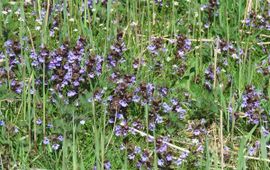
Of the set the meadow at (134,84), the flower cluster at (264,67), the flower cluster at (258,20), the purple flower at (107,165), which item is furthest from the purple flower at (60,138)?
the flower cluster at (258,20)

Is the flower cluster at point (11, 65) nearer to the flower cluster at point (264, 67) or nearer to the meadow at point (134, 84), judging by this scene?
the meadow at point (134, 84)

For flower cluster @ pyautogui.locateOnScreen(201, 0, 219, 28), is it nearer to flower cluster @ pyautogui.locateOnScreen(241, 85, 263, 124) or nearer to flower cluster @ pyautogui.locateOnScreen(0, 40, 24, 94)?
flower cluster @ pyautogui.locateOnScreen(241, 85, 263, 124)

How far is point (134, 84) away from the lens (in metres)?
3.63

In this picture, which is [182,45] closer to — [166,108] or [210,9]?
[210,9]

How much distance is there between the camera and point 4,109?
345cm

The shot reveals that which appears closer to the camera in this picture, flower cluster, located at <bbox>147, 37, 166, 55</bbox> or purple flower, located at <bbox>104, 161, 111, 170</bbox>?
purple flower, located at <bbox>104, 161, 111, 170</bbox>

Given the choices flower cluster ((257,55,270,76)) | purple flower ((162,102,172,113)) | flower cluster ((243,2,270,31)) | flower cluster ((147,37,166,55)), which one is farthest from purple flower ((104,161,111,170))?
flower cluster ((243,2,270,31))

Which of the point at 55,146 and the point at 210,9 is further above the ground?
the point at 210,9

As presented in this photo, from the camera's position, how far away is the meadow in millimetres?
3213

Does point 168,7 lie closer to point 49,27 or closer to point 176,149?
point 49,27

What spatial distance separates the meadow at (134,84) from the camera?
3.21 m

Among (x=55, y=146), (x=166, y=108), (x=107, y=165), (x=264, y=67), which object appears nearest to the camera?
(x=107, y=165)

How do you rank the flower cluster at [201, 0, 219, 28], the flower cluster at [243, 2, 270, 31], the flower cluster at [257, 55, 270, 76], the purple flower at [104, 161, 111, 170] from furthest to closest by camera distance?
1. the flower cluster at [201, 0, 219, 28]
2. the flower cluster at [243, 2, 270, 31]
3. the flower cluster at [257, 55, 270, 76]
4. the purple flower at [104, 161, 111, 170]

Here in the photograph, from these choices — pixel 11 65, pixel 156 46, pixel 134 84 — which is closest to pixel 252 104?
pixel 134 84
